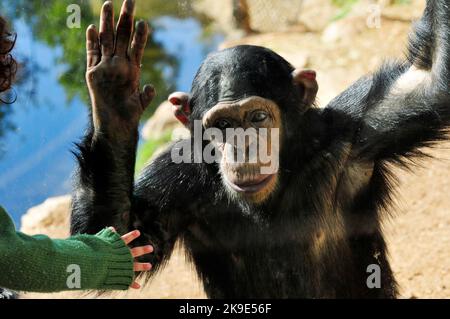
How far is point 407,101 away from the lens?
4.67 meters

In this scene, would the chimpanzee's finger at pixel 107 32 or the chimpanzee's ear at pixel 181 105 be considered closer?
the chimpanzee's finger at pixel 107 32

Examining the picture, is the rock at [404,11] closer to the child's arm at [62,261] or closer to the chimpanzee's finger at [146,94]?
the chimpanzee's finger at [146,94]

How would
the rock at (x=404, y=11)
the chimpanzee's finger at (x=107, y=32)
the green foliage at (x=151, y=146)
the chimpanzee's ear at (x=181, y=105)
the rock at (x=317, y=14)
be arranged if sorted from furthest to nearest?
the rock at (x=317, y=14)
the rock at (x=404, y=11)
the green foliage at (x=151, y=146)
the chimpanzee's ear at (x=181, y=105)
the chimpanzee's finger at (x=107, y=32)

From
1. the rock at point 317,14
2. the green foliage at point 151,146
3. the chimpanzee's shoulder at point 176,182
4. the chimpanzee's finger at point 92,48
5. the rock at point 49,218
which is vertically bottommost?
the chimpanzee's shoulder at point 176,182

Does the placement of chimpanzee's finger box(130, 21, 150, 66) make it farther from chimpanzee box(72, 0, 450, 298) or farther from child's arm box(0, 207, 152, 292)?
child's arm box(0, 207, 152, 292)

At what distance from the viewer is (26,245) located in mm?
3354

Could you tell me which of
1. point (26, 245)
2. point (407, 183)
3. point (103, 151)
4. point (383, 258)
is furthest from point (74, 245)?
point (407, 183)

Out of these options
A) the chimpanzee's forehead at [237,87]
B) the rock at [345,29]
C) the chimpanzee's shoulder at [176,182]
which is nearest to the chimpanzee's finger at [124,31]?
the chimpanzee's forehead at [237,87]

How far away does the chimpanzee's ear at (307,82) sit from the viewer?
4668 millimetres

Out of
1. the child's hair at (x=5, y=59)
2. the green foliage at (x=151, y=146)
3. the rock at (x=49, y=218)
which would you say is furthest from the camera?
the green foliage at (x=151, y=146)

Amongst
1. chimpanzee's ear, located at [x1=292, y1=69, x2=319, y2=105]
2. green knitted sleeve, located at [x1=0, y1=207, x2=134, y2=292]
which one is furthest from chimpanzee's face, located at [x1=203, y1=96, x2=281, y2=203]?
green knitted sleeve, located at [x1=0, y1=207, x2=134, y2=292]

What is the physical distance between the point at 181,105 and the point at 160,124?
4417 mm

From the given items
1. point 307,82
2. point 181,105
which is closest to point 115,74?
point 181,105

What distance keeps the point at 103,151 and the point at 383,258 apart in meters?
2.05
